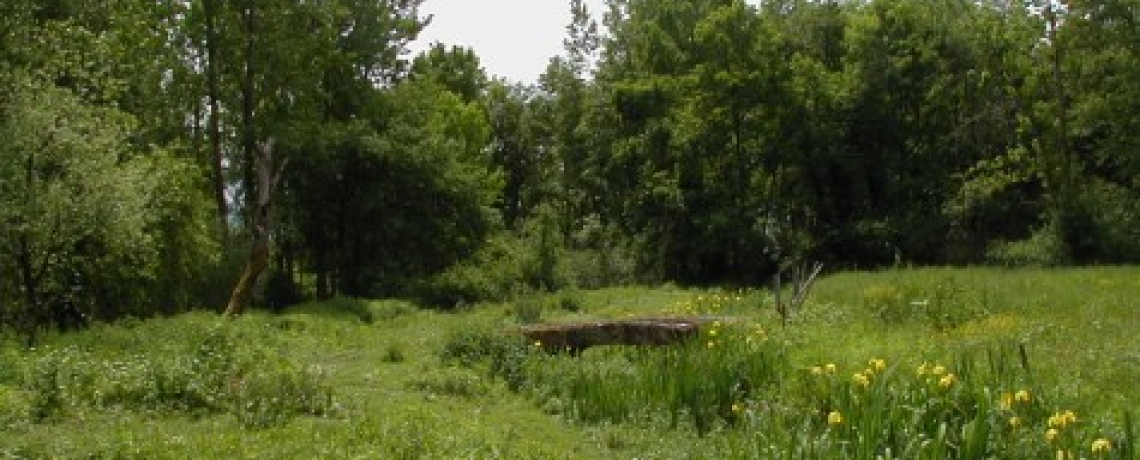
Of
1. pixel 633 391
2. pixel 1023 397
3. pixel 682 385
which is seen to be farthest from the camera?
pixel 633 391

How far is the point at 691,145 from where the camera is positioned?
124ft

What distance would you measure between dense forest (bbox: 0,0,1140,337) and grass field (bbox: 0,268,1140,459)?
11700 mm

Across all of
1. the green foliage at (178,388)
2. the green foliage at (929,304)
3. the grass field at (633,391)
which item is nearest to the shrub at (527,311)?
the grass field at (633,391)

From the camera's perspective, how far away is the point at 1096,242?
29.8 meters

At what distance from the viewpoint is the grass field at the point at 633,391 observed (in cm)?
696

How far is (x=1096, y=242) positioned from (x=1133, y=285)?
35.5 feet

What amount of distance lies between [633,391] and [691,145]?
1075 inches

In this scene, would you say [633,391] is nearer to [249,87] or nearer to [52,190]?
[52,190]

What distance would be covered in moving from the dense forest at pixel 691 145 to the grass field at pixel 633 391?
11.7 meters

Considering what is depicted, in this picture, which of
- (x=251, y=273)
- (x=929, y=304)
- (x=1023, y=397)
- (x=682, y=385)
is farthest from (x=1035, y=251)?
(x=1023, y=397)

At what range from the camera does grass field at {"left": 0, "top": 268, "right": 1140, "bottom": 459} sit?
274 inches

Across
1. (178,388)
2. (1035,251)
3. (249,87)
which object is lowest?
(178,388)

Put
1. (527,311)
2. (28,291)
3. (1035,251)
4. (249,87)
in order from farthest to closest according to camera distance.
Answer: (249,87) < (1035,251) < (527,311) < (28,291)

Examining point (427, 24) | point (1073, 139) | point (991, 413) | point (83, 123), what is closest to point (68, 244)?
point (83, 123)
